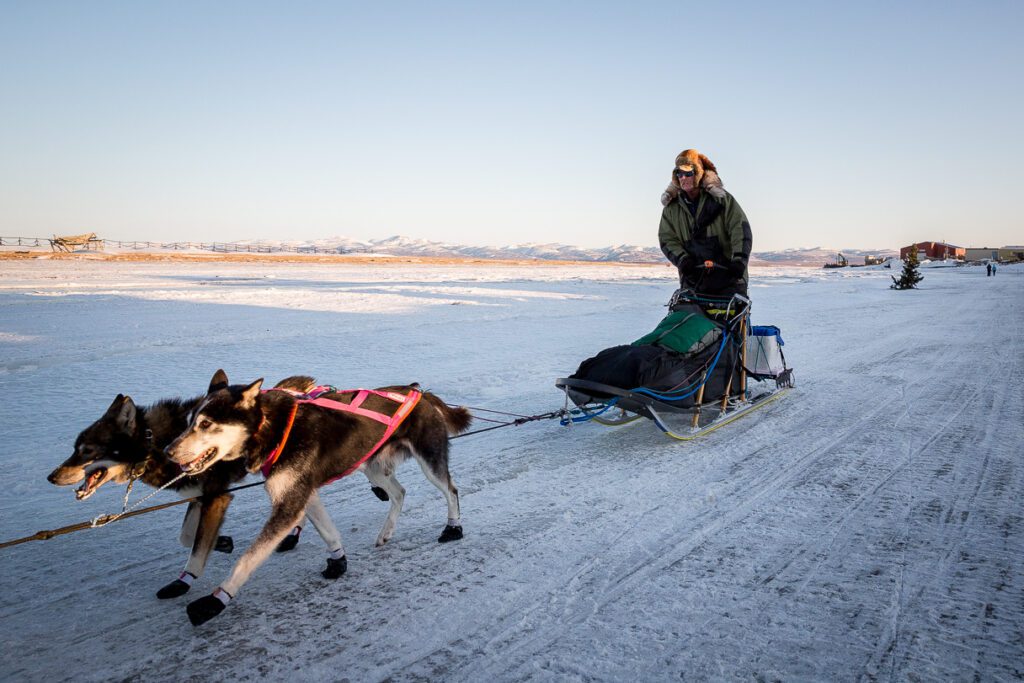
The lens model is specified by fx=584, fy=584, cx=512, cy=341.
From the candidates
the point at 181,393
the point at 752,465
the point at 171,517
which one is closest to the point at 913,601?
the point at 752,465

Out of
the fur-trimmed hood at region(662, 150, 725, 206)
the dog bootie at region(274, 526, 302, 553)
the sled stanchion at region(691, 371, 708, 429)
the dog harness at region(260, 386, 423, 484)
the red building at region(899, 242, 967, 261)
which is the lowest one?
the dog bootie at region(274, 526, 302, 553)

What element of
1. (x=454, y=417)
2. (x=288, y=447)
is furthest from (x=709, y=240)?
(x=288, y=447)

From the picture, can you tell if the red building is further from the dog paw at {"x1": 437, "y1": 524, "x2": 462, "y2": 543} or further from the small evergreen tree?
the dog paw at {"x1": 437, "y1": 524, "x2": 462, "y2": 543}

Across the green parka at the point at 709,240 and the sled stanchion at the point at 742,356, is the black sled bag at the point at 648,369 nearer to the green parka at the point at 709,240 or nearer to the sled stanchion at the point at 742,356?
the sled stanchion at the point at 742,356

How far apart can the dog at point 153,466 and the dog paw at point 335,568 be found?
0.79 feet

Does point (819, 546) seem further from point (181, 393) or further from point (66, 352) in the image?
point (66, 352)

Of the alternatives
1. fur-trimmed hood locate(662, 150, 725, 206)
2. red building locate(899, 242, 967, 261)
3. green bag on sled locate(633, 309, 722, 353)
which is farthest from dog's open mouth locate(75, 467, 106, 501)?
red building locate(899, 242, 967, 261)

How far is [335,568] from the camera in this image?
297cm

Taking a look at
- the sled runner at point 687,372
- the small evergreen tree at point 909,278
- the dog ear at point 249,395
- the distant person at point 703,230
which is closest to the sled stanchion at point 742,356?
the sled runner at point 687,372

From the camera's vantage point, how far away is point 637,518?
11.6ft

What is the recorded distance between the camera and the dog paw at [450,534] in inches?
130

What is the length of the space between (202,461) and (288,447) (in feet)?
1.22

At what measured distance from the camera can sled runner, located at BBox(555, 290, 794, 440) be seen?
15.9ft

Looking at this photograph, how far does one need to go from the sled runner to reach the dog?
266 cm
